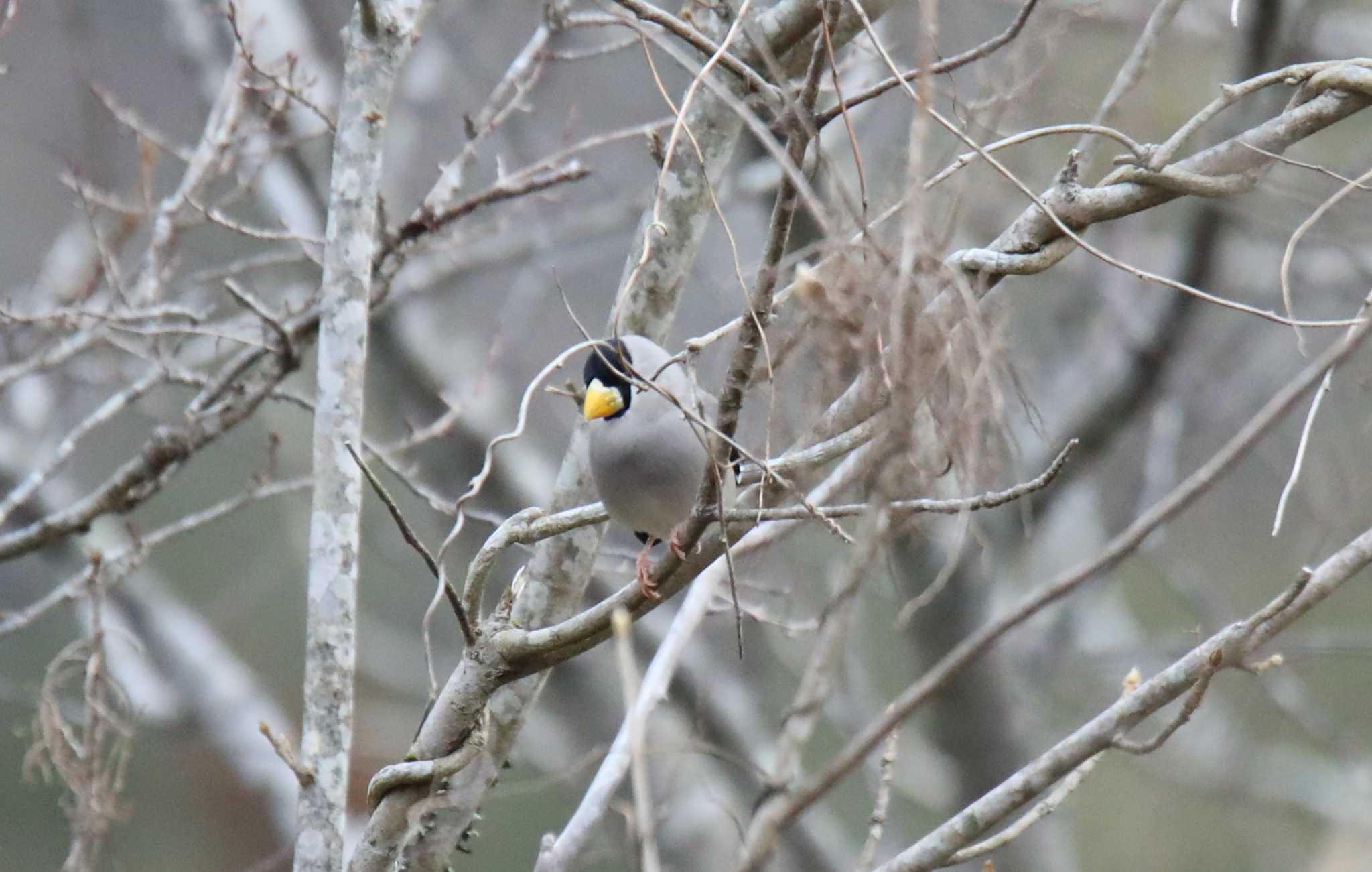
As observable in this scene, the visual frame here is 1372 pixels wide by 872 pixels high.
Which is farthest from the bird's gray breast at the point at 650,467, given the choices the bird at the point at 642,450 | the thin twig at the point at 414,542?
the thin twig at the point at 414,542

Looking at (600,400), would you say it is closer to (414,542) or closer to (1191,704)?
(414,542)

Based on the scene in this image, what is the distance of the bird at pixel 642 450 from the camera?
3.30m

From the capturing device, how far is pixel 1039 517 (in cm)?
722

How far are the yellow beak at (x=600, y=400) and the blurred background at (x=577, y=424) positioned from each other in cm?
42

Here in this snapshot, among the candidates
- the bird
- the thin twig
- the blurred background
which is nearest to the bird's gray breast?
the bird

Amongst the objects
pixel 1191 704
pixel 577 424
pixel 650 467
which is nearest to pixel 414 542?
pixel 650 467

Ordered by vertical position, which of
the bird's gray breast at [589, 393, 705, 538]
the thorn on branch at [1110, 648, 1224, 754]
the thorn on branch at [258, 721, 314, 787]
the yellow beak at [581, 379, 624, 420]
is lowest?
the thorn on branch at [1110, 648, 1224, 754]

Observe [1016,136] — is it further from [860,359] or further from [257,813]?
[257,813]

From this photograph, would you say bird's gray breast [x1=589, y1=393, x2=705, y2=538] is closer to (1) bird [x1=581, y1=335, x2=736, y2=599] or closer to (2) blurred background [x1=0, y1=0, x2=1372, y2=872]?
(1) bird [x1=581, y1=335, x2=736, y2=599]

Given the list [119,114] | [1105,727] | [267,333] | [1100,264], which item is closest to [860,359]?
[1105,727]

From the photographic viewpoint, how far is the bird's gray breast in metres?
3.30

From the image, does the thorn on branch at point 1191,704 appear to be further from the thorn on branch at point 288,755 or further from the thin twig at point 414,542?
the thorn on branch at point 288,755

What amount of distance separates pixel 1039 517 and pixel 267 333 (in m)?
4.19

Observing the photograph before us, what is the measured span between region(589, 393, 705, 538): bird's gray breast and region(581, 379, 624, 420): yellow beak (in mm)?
45
